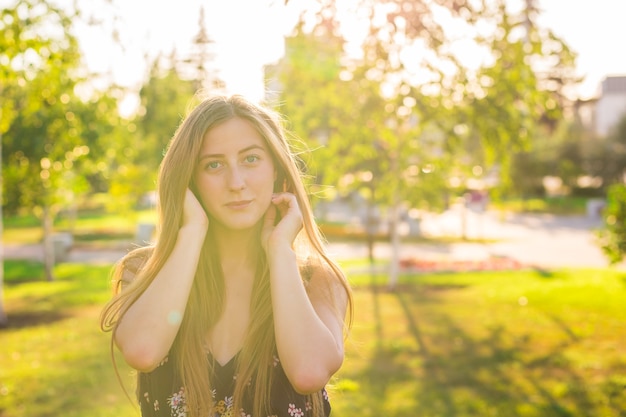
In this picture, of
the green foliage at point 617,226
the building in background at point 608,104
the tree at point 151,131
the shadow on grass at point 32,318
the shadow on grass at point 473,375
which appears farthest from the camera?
the building in background at point 608,104

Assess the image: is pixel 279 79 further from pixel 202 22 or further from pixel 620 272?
pixel 202 22

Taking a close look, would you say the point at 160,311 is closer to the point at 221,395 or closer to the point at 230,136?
the point at 221,395

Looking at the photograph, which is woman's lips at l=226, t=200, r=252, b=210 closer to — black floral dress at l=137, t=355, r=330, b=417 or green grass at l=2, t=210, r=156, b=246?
black floral dress at l=137, t=355, r=330, b=417

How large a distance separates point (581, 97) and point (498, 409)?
5738 centimetres

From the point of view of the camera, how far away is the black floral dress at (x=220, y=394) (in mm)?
2191

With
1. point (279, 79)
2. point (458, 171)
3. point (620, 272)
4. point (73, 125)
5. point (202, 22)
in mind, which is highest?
point (202, 22)

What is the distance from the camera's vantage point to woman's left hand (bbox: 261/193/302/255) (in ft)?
7.49

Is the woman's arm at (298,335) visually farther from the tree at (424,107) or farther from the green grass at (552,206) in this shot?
the green grass at (552,206)

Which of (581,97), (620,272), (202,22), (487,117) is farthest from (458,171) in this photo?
(581,97)

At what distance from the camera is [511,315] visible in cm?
1114

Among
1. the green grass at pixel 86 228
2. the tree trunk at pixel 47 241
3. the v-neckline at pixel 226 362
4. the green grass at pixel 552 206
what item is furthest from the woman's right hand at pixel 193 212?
the green grass at pixel 552 206

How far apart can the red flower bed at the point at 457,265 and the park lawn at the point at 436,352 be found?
6.32ft

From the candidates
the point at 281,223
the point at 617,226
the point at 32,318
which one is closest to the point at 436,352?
the point at 617,226

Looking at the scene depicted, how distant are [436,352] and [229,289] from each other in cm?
704
